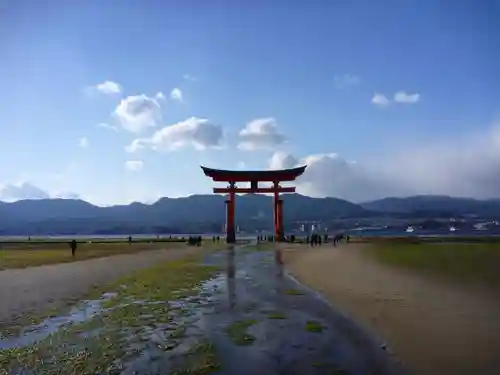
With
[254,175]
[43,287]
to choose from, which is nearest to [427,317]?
[43,287]

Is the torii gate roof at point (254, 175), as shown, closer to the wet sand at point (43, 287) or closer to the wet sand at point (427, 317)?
the wet sand at point (43, 287)

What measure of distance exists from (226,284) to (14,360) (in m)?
11.8

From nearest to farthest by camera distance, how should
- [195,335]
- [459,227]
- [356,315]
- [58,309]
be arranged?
[195,335]
[356,315]
[58,309]
[459,227]

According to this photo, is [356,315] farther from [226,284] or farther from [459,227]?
[459,227]

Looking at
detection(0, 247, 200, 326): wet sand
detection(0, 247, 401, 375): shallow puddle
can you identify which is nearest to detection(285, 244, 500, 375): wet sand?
detection(0, 247, 401, 375): shallow puddle

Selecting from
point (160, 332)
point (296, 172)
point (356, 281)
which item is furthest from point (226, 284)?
point (296, 172)

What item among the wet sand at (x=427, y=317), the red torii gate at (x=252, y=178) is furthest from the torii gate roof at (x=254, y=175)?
the wet sand at (x=427, y=317)

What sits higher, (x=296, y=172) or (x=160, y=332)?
(x=296, y=172)

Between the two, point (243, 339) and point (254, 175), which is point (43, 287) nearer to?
point (243, 339)

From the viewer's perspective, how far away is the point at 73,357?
7.48 metres

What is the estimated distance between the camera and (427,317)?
10680 mm

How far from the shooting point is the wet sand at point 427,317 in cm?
733

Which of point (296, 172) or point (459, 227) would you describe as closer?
point (296, 172)

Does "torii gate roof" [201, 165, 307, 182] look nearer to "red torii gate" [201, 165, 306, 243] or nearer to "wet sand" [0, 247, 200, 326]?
"red torii gate" [201, 165, 306, 243]
